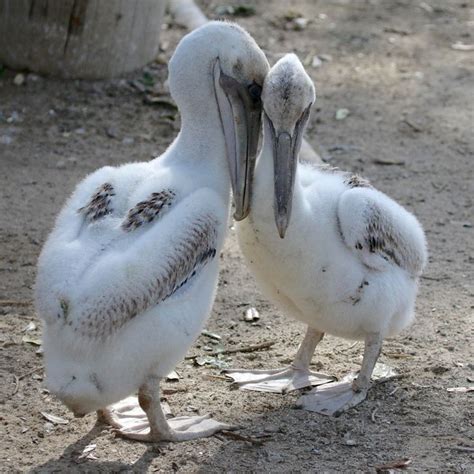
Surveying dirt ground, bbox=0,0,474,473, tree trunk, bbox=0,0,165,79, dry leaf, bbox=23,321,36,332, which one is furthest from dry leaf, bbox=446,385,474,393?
tree trunk, bbox=0,0,165,79

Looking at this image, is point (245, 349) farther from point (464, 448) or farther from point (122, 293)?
point (122, 293)

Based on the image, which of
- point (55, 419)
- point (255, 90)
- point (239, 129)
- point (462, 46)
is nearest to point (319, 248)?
point (239, 129)

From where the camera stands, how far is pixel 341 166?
374 inches

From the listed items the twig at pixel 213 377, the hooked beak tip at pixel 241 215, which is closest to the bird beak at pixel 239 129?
the hooked beak tip at pixel 241 215

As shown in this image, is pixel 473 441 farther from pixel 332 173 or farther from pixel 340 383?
pixel 332 173

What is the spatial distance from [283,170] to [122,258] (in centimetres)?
105

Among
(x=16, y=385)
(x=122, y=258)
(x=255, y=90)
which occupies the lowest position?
(x=16, y=385)

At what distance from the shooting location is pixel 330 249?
5.95m

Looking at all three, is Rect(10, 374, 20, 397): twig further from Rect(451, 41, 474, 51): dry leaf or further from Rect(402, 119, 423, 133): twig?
Rect(451, 41, 474, 51): dry leaf

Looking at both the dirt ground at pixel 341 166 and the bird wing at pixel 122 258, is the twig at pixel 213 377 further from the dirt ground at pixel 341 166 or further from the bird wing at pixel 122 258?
the bird wing at pixel 122 258

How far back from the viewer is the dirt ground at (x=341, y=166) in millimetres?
5730

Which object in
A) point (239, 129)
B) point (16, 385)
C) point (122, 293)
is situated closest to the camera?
point (122, 293)

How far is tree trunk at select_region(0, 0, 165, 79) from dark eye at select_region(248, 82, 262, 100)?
14.6ft

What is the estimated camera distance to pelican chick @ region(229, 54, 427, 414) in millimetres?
5770
